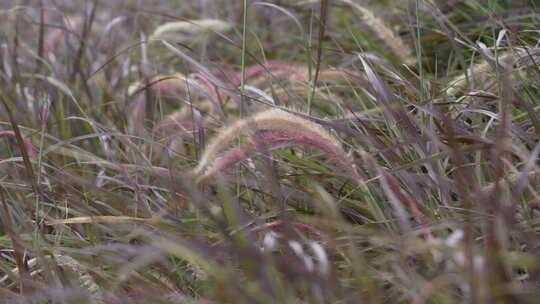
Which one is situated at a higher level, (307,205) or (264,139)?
(264,139)

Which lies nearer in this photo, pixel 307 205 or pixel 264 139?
pixel 264 139

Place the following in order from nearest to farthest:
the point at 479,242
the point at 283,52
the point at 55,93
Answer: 1. the point at 479,242
2. the point at 55,93
3. the point at 283,52

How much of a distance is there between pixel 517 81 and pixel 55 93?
5.37 ft

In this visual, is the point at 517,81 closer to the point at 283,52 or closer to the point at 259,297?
the point at 259,297

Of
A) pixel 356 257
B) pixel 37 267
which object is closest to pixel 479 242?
pixel 356 257

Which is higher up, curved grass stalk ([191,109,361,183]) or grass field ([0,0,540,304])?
curved grass stalk ([191,109,361,183])

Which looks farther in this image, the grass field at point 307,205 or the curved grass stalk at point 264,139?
the curved grass stalk at point 264,139

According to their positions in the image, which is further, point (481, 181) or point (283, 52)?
point (283, 52)

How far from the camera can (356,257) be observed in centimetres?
95

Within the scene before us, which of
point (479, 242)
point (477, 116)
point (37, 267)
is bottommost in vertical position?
point (37, 267)

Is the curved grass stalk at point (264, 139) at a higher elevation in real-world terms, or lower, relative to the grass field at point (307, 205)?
higher

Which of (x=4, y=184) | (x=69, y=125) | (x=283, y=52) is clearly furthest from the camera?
(x=283, y=52)

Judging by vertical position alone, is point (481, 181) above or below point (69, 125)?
above

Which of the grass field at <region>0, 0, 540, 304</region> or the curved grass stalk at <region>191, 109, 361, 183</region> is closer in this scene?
the grass field at <region>0, 0, 540, 304</region>
